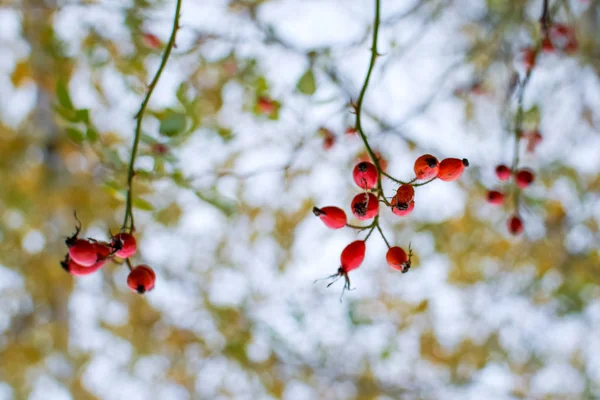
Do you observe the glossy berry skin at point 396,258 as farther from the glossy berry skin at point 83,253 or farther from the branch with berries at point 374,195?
the glossy berry skin at point 83,253

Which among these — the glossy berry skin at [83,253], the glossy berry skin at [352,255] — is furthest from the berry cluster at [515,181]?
the glossy berry skin at [83,253]

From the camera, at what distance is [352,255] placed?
1028mm

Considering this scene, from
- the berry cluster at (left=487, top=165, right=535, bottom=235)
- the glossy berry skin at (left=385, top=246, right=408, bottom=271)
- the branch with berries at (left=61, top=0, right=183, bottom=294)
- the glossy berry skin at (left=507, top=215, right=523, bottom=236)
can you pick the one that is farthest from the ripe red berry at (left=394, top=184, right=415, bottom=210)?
the glossy berry skin at (left=507, top=215, right=523, bottom=236)

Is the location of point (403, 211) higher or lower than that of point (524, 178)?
lower

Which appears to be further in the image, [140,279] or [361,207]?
[140,279]

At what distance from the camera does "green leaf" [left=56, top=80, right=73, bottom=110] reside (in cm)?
128

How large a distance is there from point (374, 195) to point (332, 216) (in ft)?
0.33

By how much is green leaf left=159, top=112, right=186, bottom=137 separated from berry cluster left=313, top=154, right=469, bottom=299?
54 centimetres

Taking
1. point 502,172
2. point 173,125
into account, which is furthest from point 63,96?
point 502,172

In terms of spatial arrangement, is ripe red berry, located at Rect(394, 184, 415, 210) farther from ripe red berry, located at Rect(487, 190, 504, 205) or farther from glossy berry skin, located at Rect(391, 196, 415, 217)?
ripe red berry, located at Rect(487, 190, 504, 205)

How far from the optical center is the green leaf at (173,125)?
1.38 metres

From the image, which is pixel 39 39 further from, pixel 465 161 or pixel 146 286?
pixel 465 161

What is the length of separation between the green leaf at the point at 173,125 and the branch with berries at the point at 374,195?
21.2 inches

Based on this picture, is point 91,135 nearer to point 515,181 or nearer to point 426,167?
point 426,167
